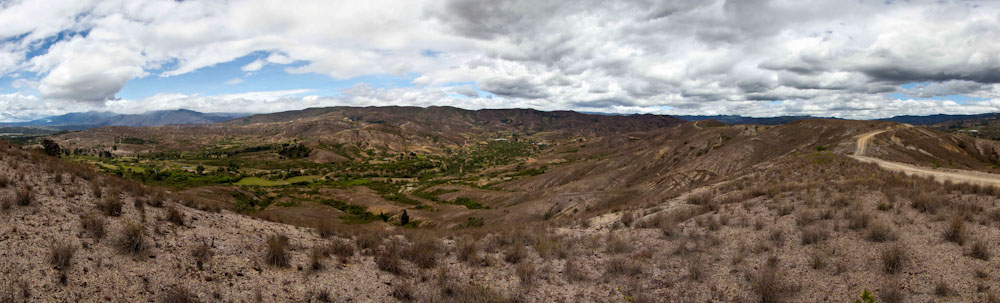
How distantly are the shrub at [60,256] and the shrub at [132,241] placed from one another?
26.9 inches

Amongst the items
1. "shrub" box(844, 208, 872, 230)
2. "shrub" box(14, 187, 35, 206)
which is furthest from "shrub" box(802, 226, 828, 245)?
"shrub" box(14, 187, 35, 206)

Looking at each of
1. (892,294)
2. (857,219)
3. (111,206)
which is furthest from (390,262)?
(857,219)

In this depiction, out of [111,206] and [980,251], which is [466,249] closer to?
[111,206]

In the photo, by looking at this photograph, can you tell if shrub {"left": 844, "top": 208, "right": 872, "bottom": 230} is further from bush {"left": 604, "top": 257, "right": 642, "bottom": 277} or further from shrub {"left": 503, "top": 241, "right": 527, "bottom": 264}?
shrub {"left": 503, "top": 241, "right": 527, "bottom": 264}

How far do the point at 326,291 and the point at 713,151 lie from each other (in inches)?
1985

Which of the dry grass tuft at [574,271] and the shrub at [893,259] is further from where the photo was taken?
the dry grass tuft at [574,271]

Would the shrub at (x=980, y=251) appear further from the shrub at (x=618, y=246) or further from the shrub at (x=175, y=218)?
the shrub at (x=175, y=218)

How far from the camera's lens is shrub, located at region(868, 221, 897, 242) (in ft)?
28.1

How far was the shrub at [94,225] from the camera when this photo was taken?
24.9ft

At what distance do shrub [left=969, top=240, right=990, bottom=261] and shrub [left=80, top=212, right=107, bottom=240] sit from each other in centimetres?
1732

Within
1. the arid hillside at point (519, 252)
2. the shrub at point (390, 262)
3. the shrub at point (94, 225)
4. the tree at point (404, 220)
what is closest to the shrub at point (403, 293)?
the arid hillside at point (519, 252)

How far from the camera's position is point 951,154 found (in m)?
37.5

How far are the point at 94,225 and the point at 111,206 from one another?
1702 millimetres

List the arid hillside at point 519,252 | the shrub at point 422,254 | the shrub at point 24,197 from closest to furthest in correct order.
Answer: the arid hillside at point 519,252 < the shrub at point 24,197 < the shrub at point 422,254
